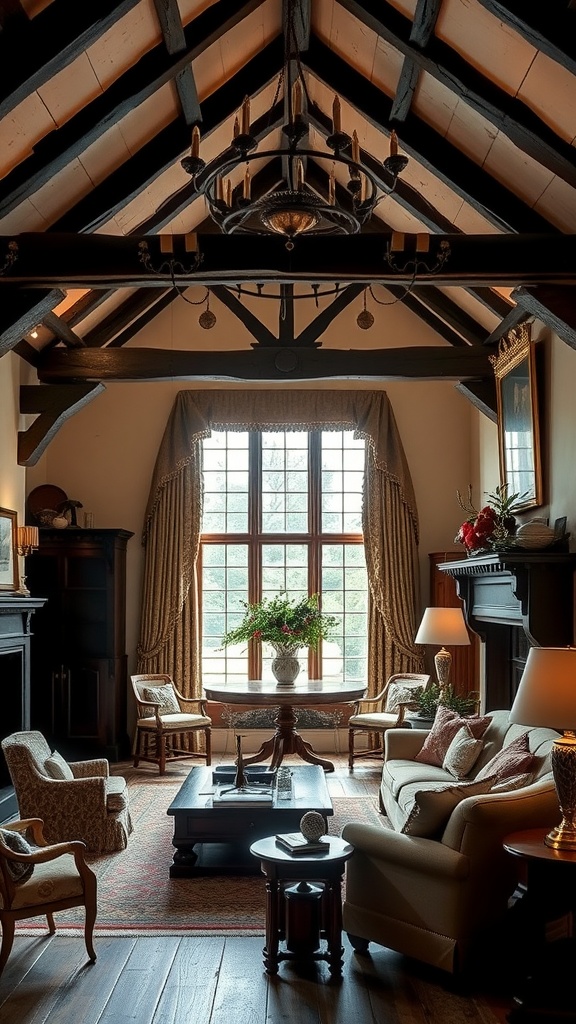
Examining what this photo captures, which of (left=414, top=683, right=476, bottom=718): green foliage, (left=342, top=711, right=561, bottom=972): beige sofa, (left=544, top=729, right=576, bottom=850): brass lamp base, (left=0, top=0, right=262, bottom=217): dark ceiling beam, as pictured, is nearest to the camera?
(left=544, top=729, right=576, bottom=850): brass lamp base

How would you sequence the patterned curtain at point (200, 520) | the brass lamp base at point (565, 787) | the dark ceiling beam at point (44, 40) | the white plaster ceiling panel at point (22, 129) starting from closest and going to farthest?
1. the brass lamp base at point (565, 787)
2. the dark ceiling beam at point (44, 40)
3. the white plaster ceiling panel at point (22, 129)
4. the patterned curtain at point (200, 520)

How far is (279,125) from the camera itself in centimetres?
757

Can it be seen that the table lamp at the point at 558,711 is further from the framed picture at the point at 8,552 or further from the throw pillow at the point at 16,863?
the framed picture at the point at 8,552

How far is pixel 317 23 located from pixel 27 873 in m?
5.55

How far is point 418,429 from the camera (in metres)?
10.0

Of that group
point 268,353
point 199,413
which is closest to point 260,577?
point 199,413

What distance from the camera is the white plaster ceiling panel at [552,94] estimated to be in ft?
15.5

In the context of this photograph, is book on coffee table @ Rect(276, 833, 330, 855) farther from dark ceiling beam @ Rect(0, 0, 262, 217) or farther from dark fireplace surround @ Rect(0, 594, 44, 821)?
dark ceiling beam @ Rect(0, 0, 262, 217)

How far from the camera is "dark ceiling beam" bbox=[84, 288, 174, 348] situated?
914 cm

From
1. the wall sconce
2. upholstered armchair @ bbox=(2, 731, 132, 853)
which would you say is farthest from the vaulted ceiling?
upholstered armchair @ bbox=(2, 731, 132, 853)

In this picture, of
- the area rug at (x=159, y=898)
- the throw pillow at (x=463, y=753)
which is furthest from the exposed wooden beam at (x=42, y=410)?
the throw pillow at (x=463, y=753)

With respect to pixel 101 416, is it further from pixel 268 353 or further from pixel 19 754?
pixel 19 754

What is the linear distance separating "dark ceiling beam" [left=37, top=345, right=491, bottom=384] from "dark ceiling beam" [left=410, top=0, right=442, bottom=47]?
10.2 feet

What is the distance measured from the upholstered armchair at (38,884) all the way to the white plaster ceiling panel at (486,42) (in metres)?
4.45
